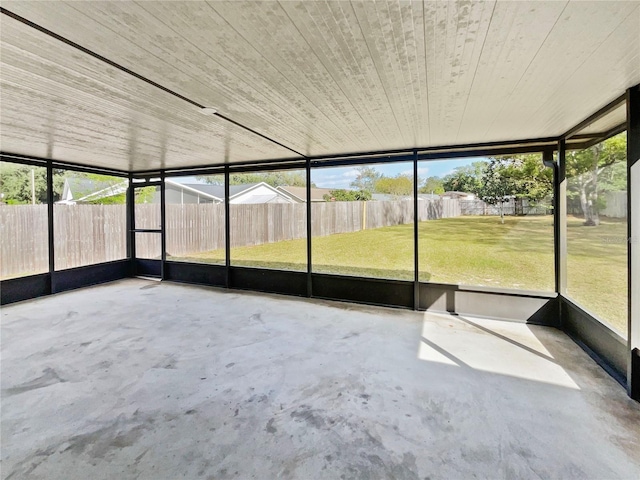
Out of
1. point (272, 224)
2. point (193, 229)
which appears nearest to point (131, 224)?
point (193, 229)

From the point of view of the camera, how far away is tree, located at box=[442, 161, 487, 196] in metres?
4.52

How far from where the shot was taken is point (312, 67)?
2.06 metres

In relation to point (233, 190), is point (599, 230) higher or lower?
lower

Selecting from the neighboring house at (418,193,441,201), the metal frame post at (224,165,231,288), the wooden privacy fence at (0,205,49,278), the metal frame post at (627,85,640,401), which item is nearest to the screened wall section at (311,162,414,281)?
the neighboring house at (418,193,441,201)

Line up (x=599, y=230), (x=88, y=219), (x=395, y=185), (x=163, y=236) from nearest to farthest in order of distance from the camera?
(x=599, y=230), (x=395, y=185), (x=88, y=219), (x=163, y=236)

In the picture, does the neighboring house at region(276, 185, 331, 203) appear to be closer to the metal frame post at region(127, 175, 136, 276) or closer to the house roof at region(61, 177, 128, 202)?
the metal frame post at region(127, 175, 136, 276)

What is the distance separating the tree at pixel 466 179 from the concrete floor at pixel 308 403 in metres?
2.05

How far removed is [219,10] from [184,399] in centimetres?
262

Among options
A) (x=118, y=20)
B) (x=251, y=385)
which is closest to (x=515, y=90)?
(x=118, y=20)

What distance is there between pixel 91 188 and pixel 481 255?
28.1ft

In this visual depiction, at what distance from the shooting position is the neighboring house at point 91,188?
22.4 ft

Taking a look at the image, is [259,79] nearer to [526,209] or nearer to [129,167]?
[526,209]

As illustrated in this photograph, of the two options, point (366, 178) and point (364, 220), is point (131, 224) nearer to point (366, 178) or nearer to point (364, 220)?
point (364, 220)

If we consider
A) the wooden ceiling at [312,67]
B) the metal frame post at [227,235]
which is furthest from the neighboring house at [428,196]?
the metal frame post at [227,235]
